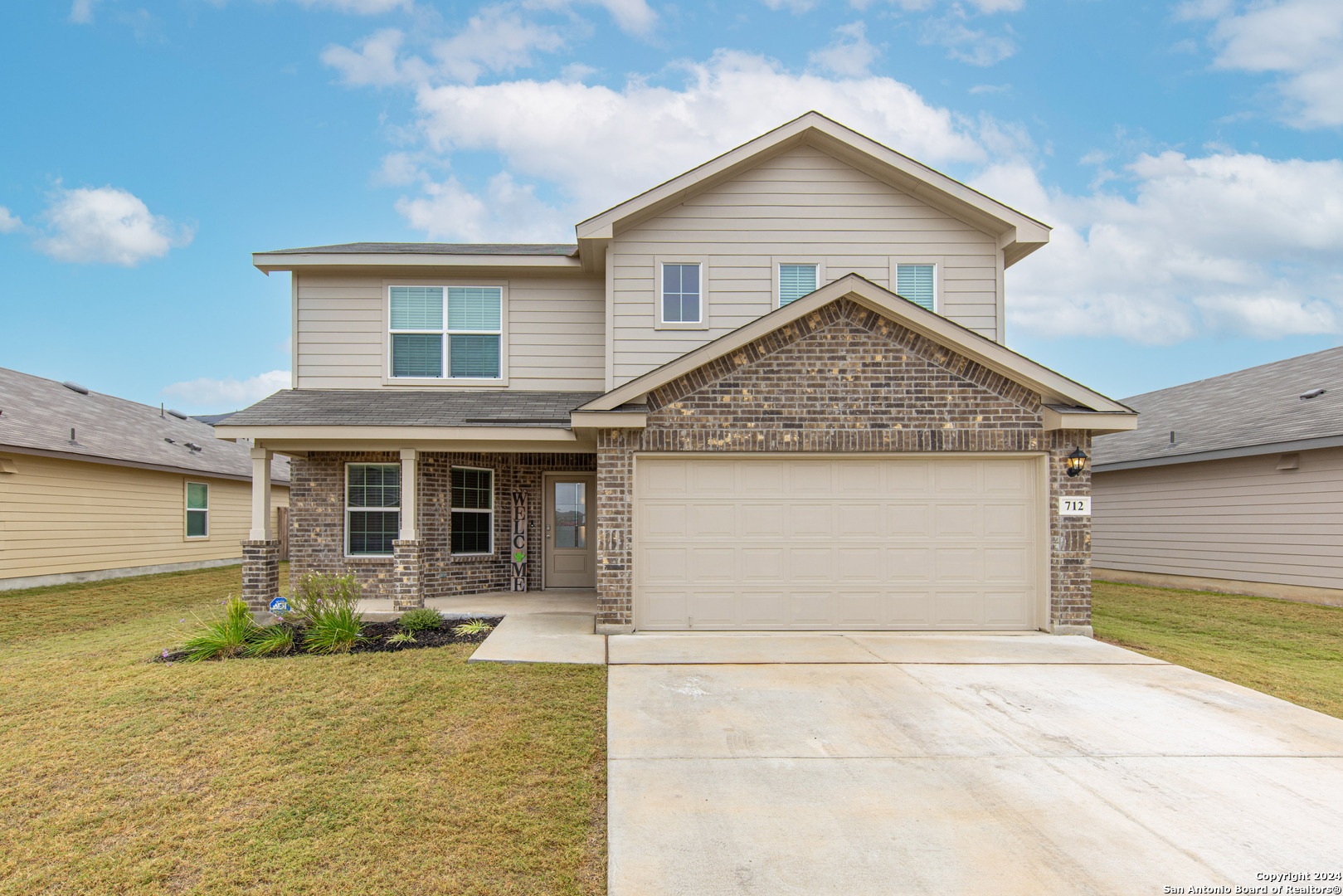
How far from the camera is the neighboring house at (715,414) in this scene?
8734 mm

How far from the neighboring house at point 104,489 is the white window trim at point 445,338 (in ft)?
24.8

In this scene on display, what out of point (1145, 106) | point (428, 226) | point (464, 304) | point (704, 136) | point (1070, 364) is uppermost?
point (704, 136)

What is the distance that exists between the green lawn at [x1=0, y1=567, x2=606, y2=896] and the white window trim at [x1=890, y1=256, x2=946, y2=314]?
25.5 ft

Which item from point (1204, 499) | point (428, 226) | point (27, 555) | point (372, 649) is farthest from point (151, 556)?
point (428, 226)

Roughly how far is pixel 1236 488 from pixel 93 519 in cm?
2377

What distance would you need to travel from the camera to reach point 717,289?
1098 cm

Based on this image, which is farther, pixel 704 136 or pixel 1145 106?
pixel 704 136

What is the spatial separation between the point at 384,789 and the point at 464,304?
9002 mm

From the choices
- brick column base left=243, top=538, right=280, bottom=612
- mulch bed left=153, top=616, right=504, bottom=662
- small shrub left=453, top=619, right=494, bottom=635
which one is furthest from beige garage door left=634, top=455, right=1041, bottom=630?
brick column base left=243, top=538, right=280, bottom=612

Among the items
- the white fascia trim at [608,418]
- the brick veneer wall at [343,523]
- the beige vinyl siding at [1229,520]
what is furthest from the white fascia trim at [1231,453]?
the brick veneer wall at [343,523]

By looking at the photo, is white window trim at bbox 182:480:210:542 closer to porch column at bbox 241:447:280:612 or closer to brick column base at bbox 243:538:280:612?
porch column at bbox 241:447:280:612

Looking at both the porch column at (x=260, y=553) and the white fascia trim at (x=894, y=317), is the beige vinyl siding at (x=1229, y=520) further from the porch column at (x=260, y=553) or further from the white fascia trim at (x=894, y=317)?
the porch column at (x=260, y=553)

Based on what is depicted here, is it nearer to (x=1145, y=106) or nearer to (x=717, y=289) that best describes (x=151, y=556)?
(x=717, y=289)

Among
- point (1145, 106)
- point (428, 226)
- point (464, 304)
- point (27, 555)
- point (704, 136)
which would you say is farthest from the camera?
point (704, 136)
